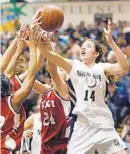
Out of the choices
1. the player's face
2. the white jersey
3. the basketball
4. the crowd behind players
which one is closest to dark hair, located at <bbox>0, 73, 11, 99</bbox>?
the basketball

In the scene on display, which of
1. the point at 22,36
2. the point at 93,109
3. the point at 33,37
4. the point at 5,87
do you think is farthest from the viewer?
the point at 93,109

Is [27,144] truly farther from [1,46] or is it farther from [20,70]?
[1,46]

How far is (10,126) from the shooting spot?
4.97 m

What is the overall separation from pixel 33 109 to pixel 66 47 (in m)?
4.89

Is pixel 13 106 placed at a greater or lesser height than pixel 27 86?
lesser

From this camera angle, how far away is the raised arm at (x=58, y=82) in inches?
228

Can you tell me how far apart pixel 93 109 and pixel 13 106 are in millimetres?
1078

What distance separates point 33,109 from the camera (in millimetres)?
8961

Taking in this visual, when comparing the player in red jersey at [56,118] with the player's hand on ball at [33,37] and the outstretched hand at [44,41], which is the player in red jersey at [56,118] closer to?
the outstretched hand at [44,41]

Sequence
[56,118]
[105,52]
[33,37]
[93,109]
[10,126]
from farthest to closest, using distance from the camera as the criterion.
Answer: [105,52] → [56,118] → [93,109] → [33,37] → [10,126]

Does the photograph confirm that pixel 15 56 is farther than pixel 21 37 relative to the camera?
Yes

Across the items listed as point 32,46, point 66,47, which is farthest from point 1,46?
point 32,46

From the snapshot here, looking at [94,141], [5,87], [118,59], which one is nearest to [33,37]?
[5,87]

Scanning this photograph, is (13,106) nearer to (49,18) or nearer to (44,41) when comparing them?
(44,41)
